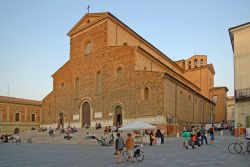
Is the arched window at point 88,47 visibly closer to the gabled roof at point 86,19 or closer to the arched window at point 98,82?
the gabled roof at point 86,19

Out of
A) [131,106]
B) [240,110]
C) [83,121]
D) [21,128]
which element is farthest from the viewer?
[21,128]

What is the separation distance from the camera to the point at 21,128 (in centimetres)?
5891

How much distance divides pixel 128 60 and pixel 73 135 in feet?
37.1

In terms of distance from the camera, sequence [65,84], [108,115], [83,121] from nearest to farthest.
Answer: [108,115] → [83,121] → [65,84]

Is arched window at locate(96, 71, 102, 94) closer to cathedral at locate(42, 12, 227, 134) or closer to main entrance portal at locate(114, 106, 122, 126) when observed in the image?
cathedral at locate(42, 12, 227, 134)

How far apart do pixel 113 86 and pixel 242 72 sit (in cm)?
1545

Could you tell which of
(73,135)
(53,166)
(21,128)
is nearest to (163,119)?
(73,135)

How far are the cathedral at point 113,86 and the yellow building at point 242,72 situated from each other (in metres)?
7.25

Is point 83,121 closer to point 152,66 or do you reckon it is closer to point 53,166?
point 152,66

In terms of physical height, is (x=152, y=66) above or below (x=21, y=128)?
above

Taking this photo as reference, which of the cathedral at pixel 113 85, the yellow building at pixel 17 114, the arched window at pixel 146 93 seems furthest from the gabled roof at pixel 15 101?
the arched window at pixel 146 93

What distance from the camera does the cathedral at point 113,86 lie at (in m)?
33.7

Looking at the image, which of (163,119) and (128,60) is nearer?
(163,119)

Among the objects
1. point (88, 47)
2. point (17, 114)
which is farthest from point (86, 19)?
point (17, 114)
